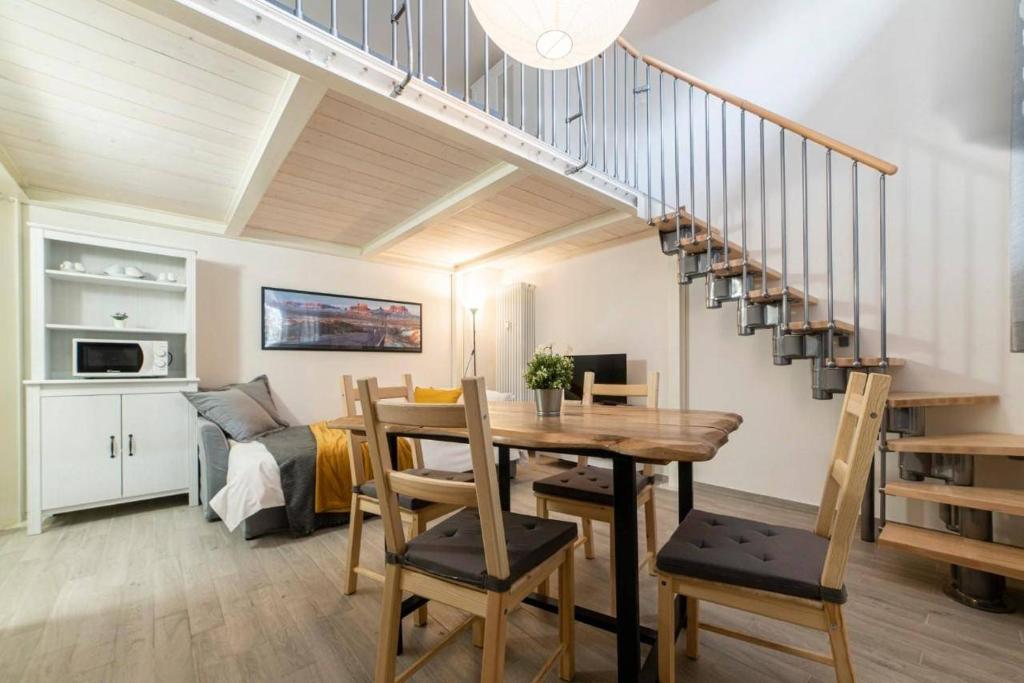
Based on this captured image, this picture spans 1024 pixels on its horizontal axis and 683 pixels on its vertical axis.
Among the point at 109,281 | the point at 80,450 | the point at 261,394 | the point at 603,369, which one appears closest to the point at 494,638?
the point at 603,369

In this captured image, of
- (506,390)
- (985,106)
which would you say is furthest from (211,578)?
(985,106)

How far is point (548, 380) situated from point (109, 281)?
11.4 feet

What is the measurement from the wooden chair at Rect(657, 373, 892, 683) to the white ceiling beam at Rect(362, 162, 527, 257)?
2.07 meters

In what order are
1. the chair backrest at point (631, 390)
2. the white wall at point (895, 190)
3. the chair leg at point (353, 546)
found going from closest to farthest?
the chair leg at point (353, 546), the chair backrest at point (631, 390), the white wall at point (895, 190)

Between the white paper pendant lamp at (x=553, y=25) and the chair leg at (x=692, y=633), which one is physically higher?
the white paper pendant lamp at (x=553, y=25)

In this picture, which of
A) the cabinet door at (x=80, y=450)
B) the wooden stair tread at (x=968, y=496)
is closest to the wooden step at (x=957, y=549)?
the wooden stair tread at (x=968, y=496)

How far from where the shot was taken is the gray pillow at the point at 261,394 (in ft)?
11.6

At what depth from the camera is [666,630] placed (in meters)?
1.17

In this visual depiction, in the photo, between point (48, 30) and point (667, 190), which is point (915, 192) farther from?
point (48, 30)

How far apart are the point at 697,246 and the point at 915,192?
1244 millimetres

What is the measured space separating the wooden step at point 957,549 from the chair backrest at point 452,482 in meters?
1.92

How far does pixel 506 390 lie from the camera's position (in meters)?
4.93

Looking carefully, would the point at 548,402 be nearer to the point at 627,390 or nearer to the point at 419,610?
the point at 627,390

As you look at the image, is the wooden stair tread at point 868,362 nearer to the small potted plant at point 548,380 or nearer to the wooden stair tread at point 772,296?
the wooden stair tread at point 772,296
